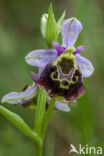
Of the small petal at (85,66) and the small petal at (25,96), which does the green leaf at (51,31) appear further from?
the small petal at (25,96)

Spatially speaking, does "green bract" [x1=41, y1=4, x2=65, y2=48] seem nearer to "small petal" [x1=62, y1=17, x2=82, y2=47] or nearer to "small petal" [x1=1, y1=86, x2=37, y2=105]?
"small petal" [x1=62, y1=17, x2=82, y2=47]

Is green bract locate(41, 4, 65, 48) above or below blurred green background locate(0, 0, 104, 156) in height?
above

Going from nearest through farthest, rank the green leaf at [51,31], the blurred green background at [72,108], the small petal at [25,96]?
the green leaf at [51,31] < the small petal at [25,96] < the blurred green background at [72,108]

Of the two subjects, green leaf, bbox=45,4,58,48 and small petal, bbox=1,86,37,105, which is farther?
small petal, bbox=1,86,37,105

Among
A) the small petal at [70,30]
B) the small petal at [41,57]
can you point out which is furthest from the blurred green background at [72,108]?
the small petal at [41,57]

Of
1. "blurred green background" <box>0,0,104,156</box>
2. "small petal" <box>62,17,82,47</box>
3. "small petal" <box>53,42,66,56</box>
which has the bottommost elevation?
"blurred green background" <box>0,0,104,156</box>

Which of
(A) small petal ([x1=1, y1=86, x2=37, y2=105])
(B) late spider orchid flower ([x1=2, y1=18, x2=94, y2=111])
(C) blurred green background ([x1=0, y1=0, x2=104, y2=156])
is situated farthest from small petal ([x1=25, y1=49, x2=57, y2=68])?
(C) blurred green background ([x1=0, y1=0, x2=104, y2=156])

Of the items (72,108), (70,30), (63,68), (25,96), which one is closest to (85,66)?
(63,68)
